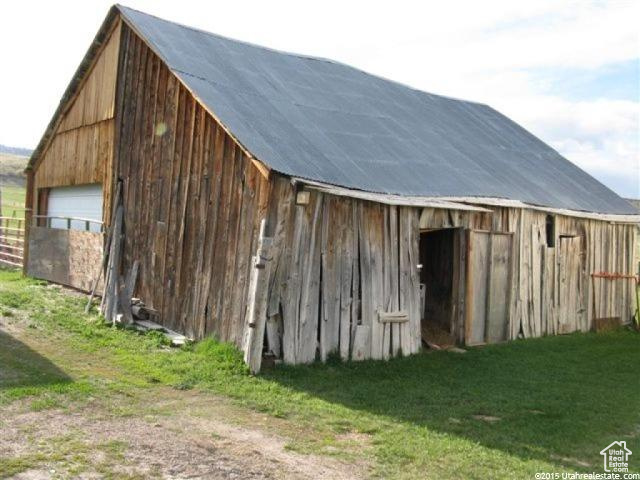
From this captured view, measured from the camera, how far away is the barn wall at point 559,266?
13784 millimetres

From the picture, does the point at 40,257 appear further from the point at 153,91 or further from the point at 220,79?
the point at 220,79

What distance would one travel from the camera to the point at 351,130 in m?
13.2

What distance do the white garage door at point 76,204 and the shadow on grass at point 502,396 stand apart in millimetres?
7441

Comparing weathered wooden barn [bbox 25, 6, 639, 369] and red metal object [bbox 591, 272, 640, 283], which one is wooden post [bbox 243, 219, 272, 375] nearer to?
weathered wooden barn [bbox 25, 6, 639, 369]

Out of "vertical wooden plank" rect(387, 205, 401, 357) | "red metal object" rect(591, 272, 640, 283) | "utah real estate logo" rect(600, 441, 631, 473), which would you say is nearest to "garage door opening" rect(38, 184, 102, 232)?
"vertical wooden plank" rect(387, 205, 401, 357)

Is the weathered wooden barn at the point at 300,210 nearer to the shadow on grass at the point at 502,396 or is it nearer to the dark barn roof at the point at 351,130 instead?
the dark barn roof at the point at 351,130

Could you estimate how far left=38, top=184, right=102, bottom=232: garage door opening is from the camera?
1496 cm

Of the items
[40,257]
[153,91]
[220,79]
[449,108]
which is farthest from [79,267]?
[449,108]

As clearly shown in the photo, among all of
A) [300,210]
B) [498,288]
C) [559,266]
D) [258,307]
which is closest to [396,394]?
[258,307]

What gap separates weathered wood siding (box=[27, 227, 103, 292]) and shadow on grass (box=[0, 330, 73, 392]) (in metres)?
4.14

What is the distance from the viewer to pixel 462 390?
30.9ft

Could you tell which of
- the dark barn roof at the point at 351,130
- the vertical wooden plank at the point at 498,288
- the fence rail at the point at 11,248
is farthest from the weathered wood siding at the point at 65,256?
the vertical wooden plank at the point at 498,288

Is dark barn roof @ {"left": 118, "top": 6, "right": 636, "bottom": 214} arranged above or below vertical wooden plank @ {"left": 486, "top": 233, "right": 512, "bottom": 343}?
above

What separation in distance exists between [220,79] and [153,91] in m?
1.39
